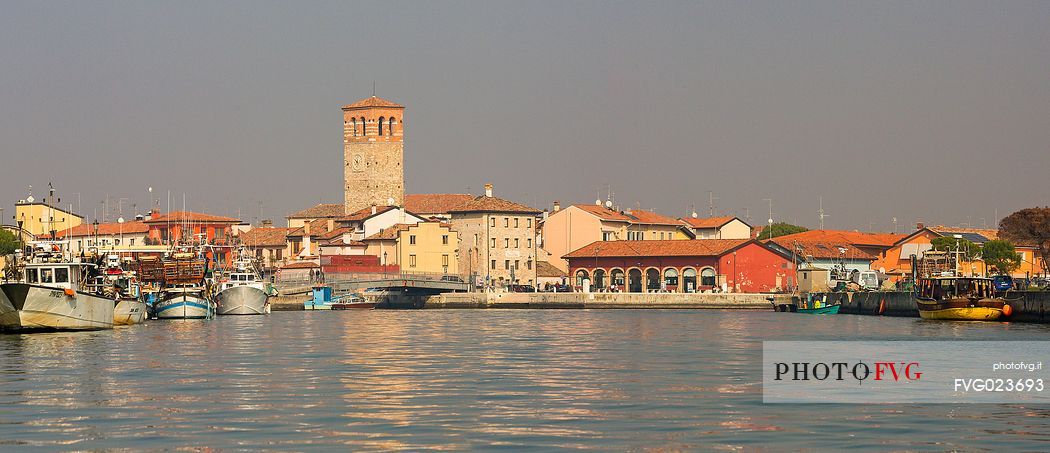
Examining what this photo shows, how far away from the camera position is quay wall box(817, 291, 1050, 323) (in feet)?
225

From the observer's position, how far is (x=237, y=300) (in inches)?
3396

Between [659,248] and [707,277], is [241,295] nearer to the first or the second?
[659,248]

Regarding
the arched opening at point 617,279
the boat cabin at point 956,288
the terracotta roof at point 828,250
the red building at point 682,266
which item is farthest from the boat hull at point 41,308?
the terracotta roof at point 828,250

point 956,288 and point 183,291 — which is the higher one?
point 183,291

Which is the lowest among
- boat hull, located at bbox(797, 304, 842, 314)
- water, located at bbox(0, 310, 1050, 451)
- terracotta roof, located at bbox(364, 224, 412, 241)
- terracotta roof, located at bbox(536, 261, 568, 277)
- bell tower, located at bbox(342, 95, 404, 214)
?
water, located at bbox(0, 310, 1050, 451)

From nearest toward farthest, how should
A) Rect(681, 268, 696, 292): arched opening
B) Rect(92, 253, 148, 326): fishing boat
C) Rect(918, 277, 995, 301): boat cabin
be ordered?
Rect(92, 253, 148, 326): fishing boat
Rect(918, 277, 995, 301): boat cabin
Rect(681, 268, 696, 292): arched opening

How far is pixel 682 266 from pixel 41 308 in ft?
231

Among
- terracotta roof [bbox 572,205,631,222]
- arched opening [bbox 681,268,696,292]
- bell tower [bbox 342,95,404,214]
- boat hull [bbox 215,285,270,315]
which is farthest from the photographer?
bell tower [bbox 342,95,404,214]

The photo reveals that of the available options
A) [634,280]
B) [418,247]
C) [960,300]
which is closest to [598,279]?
[634,280]

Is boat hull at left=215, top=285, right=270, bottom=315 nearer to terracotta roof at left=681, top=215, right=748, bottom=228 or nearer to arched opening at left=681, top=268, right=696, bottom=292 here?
arched opening at left=681, top=268, right=696, bottom=292

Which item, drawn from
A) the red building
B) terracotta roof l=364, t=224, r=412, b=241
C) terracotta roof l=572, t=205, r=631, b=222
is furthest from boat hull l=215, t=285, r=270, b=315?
terracotta roof l=572, t=205, r=631, b=222

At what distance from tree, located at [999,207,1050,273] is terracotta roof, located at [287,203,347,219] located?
68.0 metres

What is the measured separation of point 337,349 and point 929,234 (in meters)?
91.9

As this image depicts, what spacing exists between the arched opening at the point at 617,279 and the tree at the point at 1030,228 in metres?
29.9
